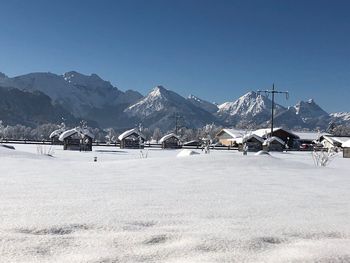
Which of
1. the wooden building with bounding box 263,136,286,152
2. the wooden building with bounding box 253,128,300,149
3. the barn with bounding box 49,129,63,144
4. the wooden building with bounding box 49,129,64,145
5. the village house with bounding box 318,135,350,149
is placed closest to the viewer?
the wooden building with bounding box 263,136,286,152

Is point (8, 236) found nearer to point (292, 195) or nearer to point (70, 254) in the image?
point (70, 254)

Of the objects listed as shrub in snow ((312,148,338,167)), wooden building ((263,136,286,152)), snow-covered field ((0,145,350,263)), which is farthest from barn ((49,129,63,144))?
snow-covered field ((0,145,350,263))

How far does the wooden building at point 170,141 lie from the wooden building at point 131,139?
3.94 meters

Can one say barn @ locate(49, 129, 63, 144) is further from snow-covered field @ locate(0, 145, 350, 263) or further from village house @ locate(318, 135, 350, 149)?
snow-covered field @ locate(0, 145, 350, 263)

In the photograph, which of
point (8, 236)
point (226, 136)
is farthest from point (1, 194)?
point (226, 136)

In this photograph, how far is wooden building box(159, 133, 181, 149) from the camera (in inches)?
2766

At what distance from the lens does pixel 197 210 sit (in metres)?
5.80

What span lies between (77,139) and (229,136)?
123ft

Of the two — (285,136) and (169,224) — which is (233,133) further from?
(169,224)

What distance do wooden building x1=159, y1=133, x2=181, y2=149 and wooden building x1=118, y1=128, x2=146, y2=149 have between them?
394cm

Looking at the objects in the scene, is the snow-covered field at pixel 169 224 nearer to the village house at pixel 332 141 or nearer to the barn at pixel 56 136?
the barn at pixel 56 136

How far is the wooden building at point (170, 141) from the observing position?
230 feet

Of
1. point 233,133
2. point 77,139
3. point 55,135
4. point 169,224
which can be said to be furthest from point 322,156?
point 233,133

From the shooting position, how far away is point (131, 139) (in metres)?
69.1
